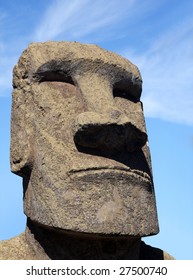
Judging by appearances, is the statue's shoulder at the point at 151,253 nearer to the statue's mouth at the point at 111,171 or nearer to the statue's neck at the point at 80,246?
the statue's neck at the point at 80,246

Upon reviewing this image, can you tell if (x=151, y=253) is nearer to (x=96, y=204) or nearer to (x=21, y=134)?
(x=96, y=204)

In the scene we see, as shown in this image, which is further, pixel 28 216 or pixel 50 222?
pixel 28 216

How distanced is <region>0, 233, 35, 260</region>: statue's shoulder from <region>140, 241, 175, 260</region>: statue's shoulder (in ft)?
3.04

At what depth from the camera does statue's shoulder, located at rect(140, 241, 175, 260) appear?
4344mm

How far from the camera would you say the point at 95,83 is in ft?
13.0

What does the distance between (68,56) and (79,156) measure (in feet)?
2.63

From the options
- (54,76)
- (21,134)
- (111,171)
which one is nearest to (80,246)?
(111,171)

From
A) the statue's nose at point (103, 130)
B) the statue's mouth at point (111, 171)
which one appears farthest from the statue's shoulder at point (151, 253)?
the statue's nose at point (103, 130)

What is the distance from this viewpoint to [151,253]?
439 cm

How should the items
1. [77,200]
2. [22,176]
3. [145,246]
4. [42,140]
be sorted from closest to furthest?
[77,200]
[42,140]
[22,176]
[145,246]

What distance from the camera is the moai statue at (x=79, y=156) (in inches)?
140

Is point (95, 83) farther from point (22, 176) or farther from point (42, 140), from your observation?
point (22, 176)

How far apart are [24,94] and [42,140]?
493mm

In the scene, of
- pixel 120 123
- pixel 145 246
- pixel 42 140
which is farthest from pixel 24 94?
pixel 145 246
